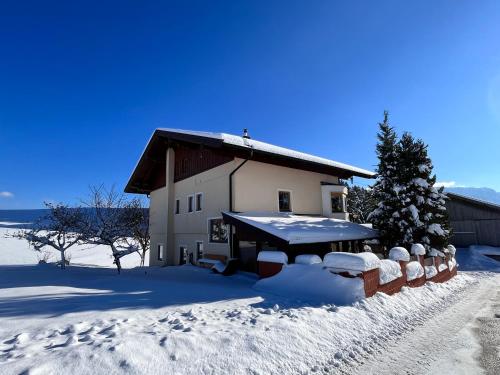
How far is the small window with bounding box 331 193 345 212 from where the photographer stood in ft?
61.0

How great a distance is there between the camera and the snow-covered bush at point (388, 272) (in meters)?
7.79

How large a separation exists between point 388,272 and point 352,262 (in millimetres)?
1630

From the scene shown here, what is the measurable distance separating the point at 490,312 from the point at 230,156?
37.6ft

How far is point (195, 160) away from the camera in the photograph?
18.0 meters

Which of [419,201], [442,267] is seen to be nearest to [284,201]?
[419,201]

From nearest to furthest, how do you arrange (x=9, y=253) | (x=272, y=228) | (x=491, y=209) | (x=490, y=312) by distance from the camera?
1. (x=490, y=312)
2. (x=272, y=228)
3. (x=491, y=209)
4. (x=9, y=253)

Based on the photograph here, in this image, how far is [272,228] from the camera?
1075 cm

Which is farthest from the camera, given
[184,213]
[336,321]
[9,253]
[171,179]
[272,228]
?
[9,253]

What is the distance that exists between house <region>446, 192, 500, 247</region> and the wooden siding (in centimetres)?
2216

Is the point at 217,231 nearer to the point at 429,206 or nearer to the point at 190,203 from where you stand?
the point at 190,203

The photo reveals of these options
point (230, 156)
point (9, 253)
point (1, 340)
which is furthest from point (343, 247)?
point (9, 253)

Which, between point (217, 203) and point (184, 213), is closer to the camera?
point (217, 203)

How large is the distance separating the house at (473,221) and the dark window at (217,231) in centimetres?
2207

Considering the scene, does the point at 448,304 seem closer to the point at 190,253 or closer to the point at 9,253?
the point at 190,253
